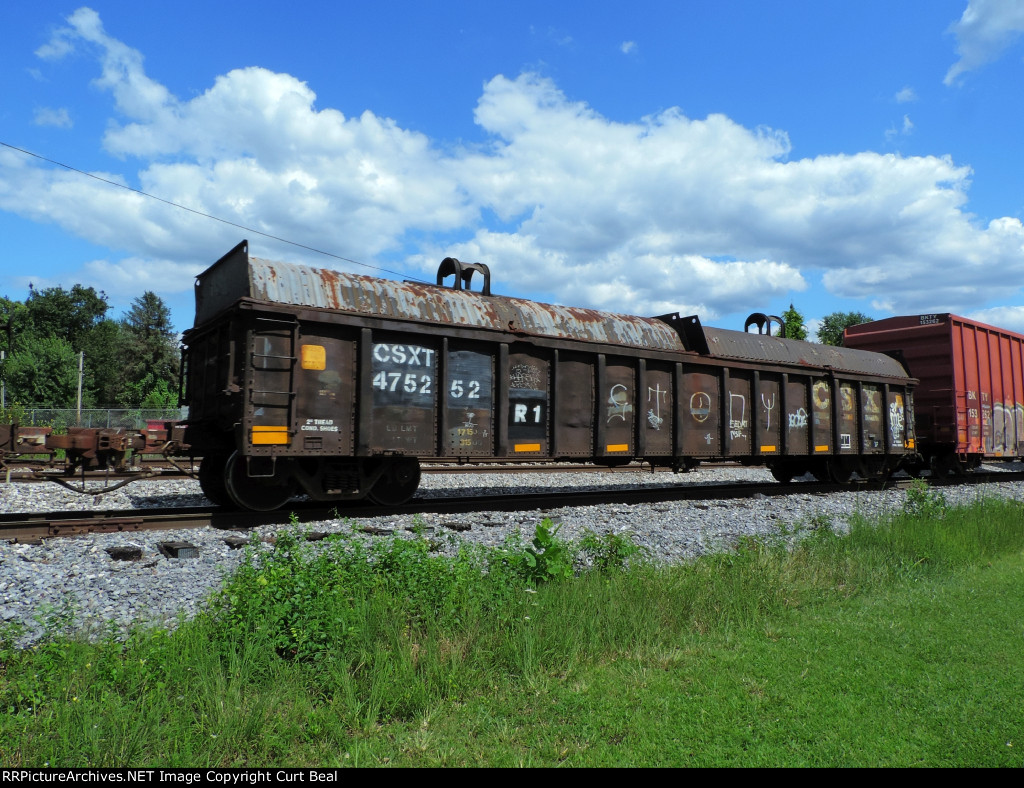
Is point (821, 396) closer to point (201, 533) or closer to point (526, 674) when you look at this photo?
point (526, 674)

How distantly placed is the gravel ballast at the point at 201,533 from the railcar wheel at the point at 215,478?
23.2 inches

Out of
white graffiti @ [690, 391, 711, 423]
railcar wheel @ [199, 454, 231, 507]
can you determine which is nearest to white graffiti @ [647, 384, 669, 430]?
white graffiti @ [690, 391, 711, 423]

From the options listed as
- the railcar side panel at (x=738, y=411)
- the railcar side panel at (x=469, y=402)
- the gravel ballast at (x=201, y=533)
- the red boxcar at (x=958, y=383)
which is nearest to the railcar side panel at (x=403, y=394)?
the railcar side panel at (x=469, y=402)

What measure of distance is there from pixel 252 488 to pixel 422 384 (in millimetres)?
2839

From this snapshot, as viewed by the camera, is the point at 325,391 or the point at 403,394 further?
the point at 403,394

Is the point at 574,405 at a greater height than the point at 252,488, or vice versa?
the point at 574,405

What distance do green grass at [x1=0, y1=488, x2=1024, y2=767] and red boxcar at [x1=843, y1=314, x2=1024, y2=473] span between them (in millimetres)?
13710

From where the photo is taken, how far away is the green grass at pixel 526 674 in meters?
3.12

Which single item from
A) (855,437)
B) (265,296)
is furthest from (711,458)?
(265,296)

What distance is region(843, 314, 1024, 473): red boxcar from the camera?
16984mm

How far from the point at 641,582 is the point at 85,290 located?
95259 millimetres

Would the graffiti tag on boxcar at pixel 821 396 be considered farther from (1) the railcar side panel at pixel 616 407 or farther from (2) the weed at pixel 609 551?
(2) the weed at pixel 609 551

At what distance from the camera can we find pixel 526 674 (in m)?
3.99

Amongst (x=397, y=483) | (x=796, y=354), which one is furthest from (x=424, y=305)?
(x=796, y=354)
